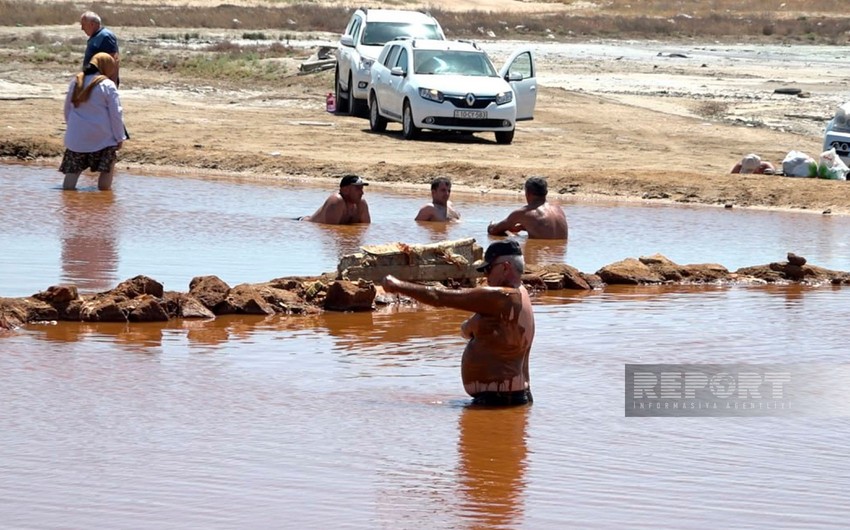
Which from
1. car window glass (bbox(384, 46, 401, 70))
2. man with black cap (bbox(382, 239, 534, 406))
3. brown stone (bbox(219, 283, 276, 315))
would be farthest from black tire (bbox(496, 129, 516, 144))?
man with black cap (bbox(382, 239, 534, 406))

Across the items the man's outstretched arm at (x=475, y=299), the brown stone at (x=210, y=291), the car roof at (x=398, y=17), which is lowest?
the brown stone at (x=210, y=291)

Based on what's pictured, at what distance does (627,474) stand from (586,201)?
1123 centimetres

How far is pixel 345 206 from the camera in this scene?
49.8 feet

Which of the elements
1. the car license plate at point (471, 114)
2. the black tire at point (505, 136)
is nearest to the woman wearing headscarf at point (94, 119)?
the car license plate at point (471, 114)

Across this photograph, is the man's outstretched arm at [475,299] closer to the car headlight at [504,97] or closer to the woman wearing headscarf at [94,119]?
the woman wearing headscarf at [94,119]

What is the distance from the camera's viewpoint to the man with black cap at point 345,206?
15.2 metres

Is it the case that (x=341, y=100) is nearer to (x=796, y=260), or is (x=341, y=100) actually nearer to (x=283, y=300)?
(x=796, y=260)

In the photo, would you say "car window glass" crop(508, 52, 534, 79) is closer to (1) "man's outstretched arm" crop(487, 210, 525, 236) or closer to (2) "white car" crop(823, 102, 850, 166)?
(2) "white car" crop(823, 102, 850, 166)

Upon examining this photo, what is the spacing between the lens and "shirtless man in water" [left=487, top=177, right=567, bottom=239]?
1466 cm

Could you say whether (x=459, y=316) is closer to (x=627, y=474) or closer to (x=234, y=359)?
(x=234, y=359)

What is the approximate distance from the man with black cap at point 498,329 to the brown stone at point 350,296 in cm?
271

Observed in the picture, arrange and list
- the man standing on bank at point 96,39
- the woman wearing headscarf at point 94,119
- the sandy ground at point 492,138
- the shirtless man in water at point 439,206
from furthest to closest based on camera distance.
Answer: the sandy ground at point 492,138 < the man standing on bank at point 96,39 < the woman wearing headscarf at point 94,119 < the shirtless man in water at point 439,206

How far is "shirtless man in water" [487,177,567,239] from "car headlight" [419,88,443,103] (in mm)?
8180

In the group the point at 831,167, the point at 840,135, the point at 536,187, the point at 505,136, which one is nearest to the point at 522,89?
the point at 505,136
